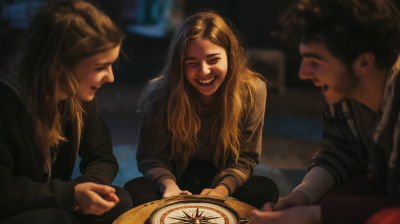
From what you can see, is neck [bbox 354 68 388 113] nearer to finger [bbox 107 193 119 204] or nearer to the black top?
finger [bbox 107 193 119 204]

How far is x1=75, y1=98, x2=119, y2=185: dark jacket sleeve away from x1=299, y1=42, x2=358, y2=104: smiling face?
2.83 ft

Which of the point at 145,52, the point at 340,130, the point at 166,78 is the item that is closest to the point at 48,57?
the point at 166,78

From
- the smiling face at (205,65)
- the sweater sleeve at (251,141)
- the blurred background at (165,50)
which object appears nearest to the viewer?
the smiling face at (205,65)

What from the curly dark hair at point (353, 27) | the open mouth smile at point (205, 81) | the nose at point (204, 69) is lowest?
the open mouth smile at point (205, 81)

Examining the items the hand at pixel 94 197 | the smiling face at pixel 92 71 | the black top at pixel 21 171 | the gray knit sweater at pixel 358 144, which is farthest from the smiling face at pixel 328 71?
the black top at pixel 21 171

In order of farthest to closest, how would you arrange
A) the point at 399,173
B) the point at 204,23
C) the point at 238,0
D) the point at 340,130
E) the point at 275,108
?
the point at 238,0
the point at 275,108
the point at 204,23
the point at 340,130
the point at 399,173

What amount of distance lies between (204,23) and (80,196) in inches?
36.0

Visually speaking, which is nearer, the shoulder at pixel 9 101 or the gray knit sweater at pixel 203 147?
the shoulder at pixel 9 101

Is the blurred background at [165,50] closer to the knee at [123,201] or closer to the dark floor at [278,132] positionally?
the dark floor at [278,132]

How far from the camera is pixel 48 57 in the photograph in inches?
43.8

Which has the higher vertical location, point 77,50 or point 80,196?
point 77,50

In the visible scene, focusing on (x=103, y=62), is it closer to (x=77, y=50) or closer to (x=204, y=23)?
(x=77, y=50)

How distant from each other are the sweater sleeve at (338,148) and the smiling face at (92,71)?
827 mm

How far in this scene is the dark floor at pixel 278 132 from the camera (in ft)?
8.62
